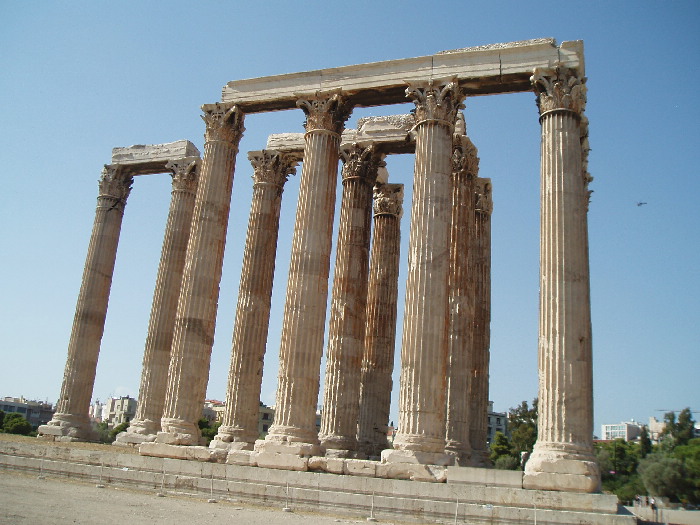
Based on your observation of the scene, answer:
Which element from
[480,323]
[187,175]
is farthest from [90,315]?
[480,323]

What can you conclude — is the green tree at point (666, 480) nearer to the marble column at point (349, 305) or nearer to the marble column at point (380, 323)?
the marble column at point (380, 323)

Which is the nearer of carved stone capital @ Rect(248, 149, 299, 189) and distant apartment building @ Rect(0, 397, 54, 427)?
carved stone capital @ Rect(248, 149, 299, 189)

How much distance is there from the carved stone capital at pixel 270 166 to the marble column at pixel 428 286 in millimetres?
9571

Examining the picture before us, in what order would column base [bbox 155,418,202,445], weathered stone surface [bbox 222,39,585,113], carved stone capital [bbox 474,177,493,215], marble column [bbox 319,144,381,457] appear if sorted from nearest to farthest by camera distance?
1. weathered stone surface [bbox 222,39,585,113]
2. column base [bbox 155,418,202,445]
3. marble column [bbox 319,144,381,457]
4. carved stone capital [bbox 474,177,493,215]

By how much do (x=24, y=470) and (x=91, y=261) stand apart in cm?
1341

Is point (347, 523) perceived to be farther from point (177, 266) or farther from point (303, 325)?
point (177, 266)

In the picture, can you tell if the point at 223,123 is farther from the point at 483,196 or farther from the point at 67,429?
the point at 67,429

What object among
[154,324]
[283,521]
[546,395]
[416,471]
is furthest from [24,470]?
[546,395]

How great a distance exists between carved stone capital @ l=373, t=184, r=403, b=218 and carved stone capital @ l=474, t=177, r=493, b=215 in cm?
413

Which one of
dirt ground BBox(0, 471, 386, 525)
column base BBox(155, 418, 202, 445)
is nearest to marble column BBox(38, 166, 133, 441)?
column base BBox(155, 418, 202, 445)

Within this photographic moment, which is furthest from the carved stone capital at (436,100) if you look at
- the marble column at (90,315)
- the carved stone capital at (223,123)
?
the marble column at (90,315)

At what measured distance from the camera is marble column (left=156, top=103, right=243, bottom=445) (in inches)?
993

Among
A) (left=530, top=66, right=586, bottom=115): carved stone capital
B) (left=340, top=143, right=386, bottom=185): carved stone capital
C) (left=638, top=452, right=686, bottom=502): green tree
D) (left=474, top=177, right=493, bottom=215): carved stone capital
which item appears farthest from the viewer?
(left=638, top=452, right=686, bottom=502): green tree

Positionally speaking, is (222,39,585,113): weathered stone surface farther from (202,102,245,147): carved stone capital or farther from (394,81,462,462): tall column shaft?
(394,81,462,462): tall column shaft
